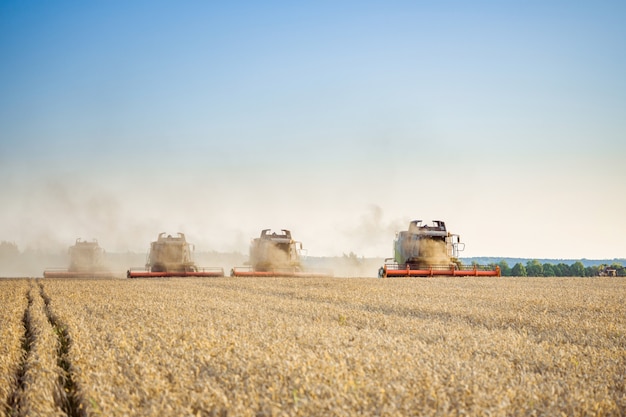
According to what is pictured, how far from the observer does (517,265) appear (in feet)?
287

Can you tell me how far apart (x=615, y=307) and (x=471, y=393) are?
1176cm

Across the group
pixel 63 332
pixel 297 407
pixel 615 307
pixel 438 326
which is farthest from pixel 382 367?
pixel 615 307

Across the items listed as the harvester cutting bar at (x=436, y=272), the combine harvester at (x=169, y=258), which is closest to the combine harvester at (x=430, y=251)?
the harvester cutting bar at (x=436, y=272)

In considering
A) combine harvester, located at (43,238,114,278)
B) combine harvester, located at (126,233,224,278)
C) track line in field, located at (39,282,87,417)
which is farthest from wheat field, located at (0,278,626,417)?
combine harvester, located at (43,238,114,278)

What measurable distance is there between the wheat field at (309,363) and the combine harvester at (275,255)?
22706mm

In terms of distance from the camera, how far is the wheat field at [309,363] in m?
5.99

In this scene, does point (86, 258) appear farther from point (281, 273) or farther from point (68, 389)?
point (68, 389)

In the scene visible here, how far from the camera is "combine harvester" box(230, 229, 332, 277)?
123 feet

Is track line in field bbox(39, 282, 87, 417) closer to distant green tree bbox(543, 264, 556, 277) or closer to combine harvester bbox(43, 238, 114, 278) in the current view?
combine harvester bbox(43, 238, 114, 278)

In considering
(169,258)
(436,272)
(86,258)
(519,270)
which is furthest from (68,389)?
(519,270)

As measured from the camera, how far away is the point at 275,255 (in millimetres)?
37562

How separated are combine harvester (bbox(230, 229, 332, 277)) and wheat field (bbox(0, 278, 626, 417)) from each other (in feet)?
74.5

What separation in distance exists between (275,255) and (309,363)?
30.3 meters

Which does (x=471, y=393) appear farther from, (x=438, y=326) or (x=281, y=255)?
(x=281, y=255)
